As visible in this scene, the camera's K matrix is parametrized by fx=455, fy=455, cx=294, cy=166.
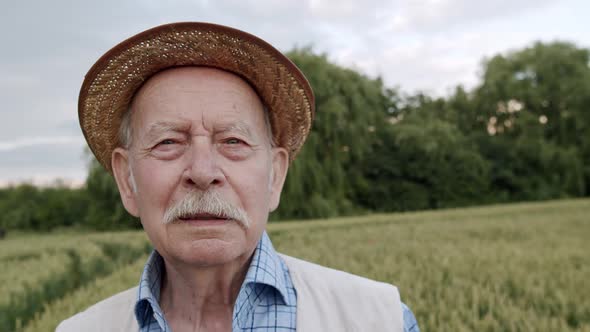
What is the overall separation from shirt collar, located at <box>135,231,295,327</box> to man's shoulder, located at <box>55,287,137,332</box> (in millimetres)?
52

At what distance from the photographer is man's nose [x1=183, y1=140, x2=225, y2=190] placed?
1.49 meters

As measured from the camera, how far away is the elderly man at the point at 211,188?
153 centimetres

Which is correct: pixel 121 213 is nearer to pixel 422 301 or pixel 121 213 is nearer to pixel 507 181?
pixel 422 301

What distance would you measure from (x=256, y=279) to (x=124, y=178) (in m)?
0.72

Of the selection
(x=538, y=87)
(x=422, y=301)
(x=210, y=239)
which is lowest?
(x=422, y=301)

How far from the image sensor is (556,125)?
112ft

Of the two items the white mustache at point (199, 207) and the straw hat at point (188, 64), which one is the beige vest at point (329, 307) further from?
the straw hat at point (188, 64)

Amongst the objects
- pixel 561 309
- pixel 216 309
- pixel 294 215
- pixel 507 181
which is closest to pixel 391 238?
pixel 561 309

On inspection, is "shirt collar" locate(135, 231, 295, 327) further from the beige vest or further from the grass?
the grass

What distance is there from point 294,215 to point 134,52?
719 inches

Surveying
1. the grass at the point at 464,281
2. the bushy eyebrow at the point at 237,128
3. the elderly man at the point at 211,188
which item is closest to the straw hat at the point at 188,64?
the elderly man at the point at 211,188

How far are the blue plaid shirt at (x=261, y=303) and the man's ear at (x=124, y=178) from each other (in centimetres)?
28

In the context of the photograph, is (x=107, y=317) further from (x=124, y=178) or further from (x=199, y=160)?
(x=199, y=160)

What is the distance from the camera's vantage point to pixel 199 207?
4.88 ft
